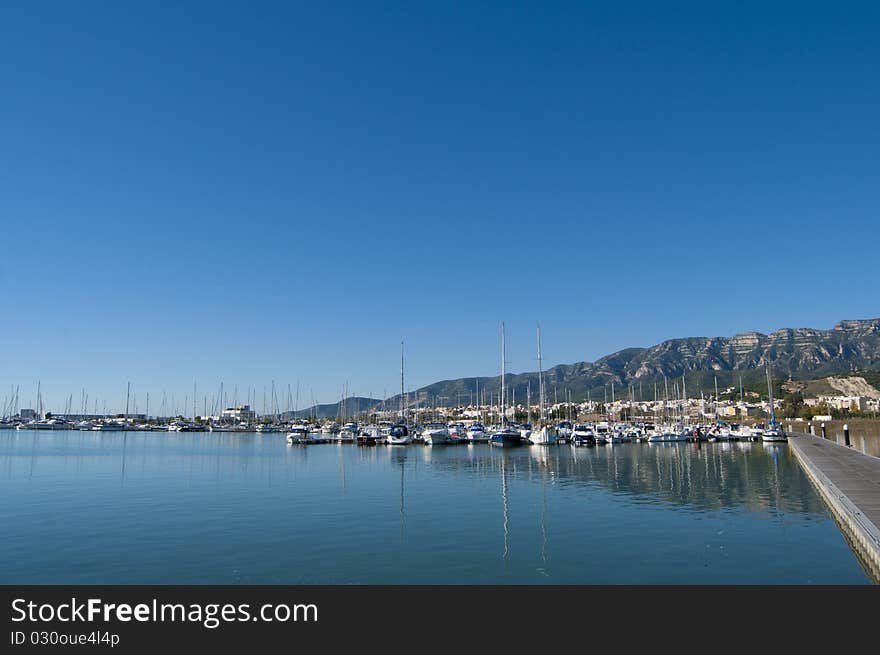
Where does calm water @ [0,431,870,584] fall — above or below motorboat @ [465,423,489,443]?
above

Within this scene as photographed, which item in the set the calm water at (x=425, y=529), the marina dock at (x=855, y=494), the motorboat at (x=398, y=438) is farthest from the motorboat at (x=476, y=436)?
the marina dock at (x=855, y=494)

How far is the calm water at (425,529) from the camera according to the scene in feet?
66.4

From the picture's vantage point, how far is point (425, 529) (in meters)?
27.8

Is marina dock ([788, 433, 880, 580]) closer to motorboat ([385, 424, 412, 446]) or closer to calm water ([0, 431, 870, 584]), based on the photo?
calm water ([0, 431, 870, 584])

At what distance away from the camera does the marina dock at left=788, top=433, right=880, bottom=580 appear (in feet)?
69.6

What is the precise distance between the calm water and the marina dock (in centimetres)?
67

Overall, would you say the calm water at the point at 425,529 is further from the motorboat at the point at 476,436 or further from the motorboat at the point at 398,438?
the motorboat at the point at 476,436

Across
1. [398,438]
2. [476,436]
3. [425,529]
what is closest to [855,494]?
[425,529]

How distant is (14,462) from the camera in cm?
6850

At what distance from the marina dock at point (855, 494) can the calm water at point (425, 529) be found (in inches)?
26.4

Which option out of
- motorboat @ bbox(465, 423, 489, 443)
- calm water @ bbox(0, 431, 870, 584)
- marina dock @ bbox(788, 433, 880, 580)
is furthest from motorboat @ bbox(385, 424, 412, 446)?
marina dock @ bbox(788, 433, 880, 580)

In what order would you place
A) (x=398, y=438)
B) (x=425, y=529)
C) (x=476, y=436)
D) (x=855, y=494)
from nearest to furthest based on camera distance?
(x=425, y=529)
(x=855, y=494)
(x=398, y=438)
(x=476, y=436)

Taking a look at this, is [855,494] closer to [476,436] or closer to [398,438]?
[398,438]

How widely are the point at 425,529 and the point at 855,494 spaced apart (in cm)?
2223
